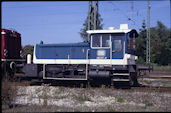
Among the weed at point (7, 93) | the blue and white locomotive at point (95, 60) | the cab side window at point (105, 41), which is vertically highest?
the cab side window at point (105, 41)

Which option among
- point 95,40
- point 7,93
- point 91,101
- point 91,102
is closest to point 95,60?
point 95,40

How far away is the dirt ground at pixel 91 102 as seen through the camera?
23.4 ft

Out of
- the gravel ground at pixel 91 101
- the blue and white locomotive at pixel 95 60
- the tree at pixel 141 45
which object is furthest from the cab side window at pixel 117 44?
the tree at pixel 141 45

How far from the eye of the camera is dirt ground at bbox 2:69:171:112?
7.14m

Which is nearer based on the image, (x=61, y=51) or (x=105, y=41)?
(x=105, y=41)

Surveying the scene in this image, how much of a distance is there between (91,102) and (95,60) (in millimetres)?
3963

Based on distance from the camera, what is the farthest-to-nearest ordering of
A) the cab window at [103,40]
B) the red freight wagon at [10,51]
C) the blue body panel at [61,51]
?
the red freight wagon at [10,51] < the blue body panel at [61,51] < the cab window at [103,40]

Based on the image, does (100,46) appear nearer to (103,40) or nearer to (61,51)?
(103,40)

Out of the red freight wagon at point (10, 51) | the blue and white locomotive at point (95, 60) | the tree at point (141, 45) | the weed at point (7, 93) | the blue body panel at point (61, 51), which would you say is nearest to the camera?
the weed at point (7, 93)

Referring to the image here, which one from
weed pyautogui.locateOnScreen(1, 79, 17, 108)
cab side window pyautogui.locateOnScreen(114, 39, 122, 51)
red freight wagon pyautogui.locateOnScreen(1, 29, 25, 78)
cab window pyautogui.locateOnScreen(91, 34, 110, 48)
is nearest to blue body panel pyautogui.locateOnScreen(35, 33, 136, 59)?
cab side window pyautogui.locateOnScreen(114, 39, 122, 51)

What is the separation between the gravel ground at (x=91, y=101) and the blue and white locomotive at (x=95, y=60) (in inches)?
57.1

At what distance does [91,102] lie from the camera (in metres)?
8.44

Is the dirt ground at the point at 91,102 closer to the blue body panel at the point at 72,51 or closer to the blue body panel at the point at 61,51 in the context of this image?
the blue body panel at the point at 72,51

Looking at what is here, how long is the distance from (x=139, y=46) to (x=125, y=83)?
100 feet
